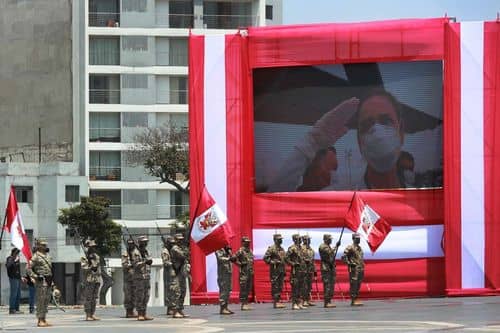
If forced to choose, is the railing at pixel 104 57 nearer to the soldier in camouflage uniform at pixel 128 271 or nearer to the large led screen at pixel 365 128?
the large led screen at pixel 365 128

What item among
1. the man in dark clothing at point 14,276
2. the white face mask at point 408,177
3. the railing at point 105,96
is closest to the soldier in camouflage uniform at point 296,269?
the white face mask at point 408,177

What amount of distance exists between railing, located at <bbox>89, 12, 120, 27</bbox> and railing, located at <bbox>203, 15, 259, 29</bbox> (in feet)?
13.7

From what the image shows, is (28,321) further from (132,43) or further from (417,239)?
(132,43)

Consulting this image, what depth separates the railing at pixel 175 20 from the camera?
209ft

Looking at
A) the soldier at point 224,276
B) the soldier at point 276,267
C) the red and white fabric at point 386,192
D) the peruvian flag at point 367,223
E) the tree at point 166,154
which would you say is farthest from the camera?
the tree at point 166,154

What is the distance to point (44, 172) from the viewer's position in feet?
201

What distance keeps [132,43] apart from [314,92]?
31.0m

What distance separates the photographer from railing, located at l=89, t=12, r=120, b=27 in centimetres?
6312

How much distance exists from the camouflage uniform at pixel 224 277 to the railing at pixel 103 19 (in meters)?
35.7

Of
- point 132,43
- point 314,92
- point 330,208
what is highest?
point 132,43

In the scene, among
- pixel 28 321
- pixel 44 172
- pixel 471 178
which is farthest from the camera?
pixel 44 172

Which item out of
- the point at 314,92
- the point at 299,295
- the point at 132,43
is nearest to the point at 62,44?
the point at 132,43

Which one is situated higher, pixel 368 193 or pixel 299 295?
pixel 368 193

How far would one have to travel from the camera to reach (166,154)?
55250mm
